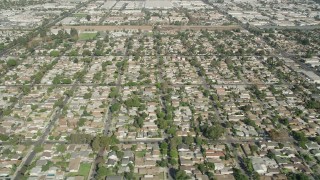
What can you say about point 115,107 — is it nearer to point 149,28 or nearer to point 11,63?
point 11,63

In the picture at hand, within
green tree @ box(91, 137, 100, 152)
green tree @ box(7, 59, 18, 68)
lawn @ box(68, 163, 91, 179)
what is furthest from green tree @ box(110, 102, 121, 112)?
green tree @ box(7, 59, 18, 68)

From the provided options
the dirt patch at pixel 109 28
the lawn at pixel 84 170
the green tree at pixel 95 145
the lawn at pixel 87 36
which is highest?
the dirt patch at pixel 109 28

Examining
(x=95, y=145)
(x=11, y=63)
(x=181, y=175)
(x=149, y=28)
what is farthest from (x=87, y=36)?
(x=181, y=175)

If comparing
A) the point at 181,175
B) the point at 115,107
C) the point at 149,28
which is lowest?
the point at 181,175

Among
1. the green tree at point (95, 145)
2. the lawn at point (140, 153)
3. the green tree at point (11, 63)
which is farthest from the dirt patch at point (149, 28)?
the lawn at point (140, 153)

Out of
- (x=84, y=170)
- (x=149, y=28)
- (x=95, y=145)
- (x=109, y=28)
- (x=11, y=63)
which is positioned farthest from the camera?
(x=109, y=28)

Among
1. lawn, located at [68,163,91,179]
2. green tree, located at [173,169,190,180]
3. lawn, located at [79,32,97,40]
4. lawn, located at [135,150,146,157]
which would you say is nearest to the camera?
green tree, located at [173,169,190,180]

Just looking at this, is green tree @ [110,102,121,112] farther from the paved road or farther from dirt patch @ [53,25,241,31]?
dirt patch @ [53,25,241,31]

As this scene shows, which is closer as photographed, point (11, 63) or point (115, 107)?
point (115, 107)

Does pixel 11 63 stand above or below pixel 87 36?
above

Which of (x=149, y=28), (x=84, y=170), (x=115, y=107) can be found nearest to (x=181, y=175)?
(x=84, y=170)

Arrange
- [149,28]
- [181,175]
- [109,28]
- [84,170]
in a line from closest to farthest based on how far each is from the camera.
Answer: [181,175]
[84,170]
[149,28]
[109,28]

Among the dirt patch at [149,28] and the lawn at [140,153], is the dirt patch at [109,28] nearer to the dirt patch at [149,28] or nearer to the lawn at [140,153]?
the dirt patch at [149,28]
